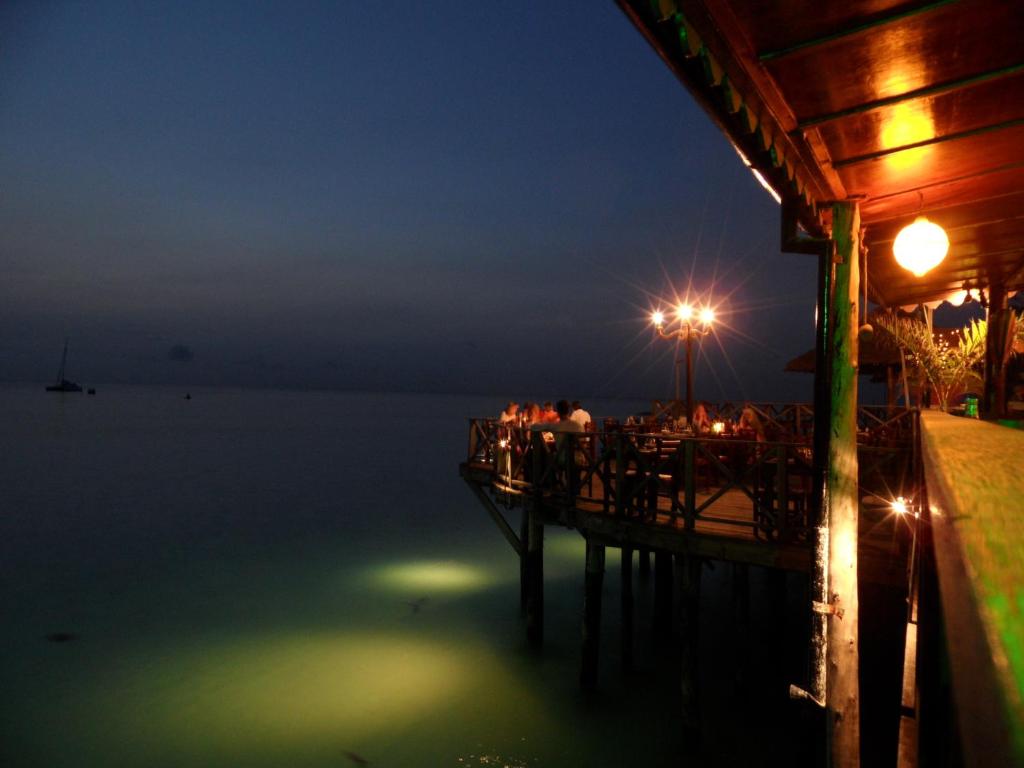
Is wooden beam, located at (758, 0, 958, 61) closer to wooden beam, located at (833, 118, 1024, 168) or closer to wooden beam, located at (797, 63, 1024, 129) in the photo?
wooden beam, located at (797, 63, 1024, 129)

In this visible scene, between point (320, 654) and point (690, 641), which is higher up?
point (690, 641)

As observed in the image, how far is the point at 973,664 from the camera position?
50cm

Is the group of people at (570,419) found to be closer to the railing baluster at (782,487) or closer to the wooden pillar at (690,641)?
the wooden pillar at (690,641)

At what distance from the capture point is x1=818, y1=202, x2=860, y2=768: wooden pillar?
5066 millimetres

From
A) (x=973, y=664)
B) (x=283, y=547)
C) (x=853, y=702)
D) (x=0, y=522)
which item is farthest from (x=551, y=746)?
(x=0, y=522)

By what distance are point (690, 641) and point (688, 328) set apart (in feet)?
25.0

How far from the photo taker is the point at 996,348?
29.9 ft

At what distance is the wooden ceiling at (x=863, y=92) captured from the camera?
337cm

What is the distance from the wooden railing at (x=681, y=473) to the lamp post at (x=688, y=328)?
94.2 inches

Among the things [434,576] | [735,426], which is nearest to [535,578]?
[735,426]

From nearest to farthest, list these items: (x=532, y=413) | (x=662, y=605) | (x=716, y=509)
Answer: (x=716, y=509) < (x=662, y=605) < (x=532, y=413)

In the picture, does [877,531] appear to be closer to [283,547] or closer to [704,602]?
[704,602]

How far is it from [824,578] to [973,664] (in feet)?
17.2

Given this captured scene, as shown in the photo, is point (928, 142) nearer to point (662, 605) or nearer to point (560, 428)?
point (560, 428)
